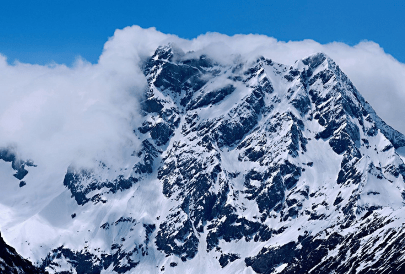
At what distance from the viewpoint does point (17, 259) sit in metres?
194

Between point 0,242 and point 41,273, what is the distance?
14277 mm

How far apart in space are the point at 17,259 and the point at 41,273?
8373mm

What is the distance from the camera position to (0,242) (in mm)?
190500

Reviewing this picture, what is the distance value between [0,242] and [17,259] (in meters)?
6.05

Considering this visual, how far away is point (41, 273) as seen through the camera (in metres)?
199
